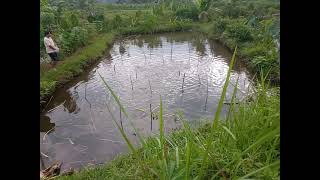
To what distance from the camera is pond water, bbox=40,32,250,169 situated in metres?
5.96

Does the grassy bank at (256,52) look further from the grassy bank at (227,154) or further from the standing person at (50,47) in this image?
the standing person at (50,47)

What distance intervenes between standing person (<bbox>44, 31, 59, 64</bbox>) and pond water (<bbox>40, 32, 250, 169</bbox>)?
1020mm

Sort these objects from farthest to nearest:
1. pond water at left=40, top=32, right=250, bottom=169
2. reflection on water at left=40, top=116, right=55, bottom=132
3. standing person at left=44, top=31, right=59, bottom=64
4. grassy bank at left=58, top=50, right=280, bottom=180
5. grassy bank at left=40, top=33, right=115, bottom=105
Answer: standing person at left=44, top=31, right=59, bottom=64 → grassy bank at left=40, top=33, right=115, bottom=105 → reflection on water at left=40, top=116, right=55, bottom=132 → pond water at left=40, top=32, right=250, bottom=169 → grassy bank at left=58, top=50, right=280, bottom=180

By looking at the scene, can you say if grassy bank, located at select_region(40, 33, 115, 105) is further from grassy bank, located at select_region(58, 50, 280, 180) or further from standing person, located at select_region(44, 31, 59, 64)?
grassy bank, located at select_region(58, 50, 280, 180)

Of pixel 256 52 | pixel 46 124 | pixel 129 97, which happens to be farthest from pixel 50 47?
pixel 256 52

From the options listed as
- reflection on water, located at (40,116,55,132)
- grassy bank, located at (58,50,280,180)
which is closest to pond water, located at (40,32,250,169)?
reflection on water, located at (40,116,55,132)

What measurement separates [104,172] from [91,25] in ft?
46.7

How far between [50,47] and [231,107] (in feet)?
28.0

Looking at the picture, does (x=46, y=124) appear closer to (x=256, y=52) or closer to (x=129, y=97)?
(x=129, y=97)

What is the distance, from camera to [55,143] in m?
6.12
